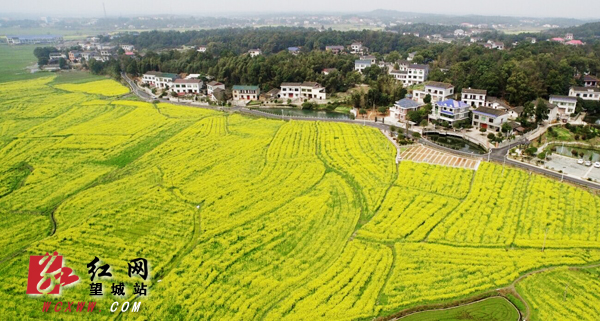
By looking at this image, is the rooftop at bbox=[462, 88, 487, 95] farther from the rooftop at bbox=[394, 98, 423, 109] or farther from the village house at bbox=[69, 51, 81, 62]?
the village house at bbox=[69, 51, 81, 62]

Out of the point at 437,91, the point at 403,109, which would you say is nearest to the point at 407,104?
the point at 403,109

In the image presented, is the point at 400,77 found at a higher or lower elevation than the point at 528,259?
higher

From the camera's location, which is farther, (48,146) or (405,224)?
(48,146)

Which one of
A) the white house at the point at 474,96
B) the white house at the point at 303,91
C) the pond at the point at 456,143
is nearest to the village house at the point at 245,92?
the white house at the point at 303,91

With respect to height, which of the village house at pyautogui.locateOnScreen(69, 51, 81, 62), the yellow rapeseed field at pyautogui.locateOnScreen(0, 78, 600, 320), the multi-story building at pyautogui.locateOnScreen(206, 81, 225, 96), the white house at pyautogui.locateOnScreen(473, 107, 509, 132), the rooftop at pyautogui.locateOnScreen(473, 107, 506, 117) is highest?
the village house at pyautogui.locateOnScreen(69, 51, 81, 62)

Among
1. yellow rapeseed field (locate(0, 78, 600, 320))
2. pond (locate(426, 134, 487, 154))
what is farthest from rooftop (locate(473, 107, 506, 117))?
yellow rapeseed field (locate(0, 78, 600, 320))

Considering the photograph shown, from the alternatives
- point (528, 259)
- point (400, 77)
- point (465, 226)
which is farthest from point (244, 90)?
point (528, 259)

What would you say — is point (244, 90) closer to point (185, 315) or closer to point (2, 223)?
point (2, 223)
